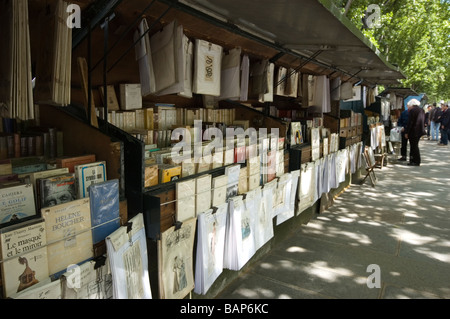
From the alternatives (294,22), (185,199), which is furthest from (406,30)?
(185,199)

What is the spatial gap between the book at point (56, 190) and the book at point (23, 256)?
201mm

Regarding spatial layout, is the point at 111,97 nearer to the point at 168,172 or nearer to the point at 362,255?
the point at 168,172

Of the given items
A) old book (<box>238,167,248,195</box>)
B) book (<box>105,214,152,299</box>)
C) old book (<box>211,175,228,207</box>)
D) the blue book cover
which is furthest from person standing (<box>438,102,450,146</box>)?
the blue book cover

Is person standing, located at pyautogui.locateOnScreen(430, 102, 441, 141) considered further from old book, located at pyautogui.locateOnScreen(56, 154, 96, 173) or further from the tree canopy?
old book, located at pyautogui.locateOnScreen(56, 154, 96, 173)

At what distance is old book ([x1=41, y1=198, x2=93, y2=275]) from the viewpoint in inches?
70.6

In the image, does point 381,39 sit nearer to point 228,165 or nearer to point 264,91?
point 264,91

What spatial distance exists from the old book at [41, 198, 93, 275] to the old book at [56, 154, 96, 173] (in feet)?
0.97

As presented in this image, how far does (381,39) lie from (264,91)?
1372 cm

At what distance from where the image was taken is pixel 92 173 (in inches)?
83.8

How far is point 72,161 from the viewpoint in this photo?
6.98ft

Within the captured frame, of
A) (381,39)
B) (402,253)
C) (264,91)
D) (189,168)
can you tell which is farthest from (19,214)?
(381,39)

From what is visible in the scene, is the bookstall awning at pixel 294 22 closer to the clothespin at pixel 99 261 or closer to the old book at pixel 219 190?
the old book at pixel 219 190

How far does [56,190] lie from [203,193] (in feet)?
4.04

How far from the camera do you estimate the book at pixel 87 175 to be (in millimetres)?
2033
